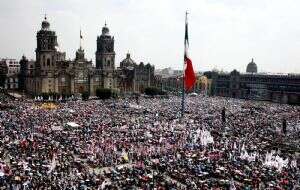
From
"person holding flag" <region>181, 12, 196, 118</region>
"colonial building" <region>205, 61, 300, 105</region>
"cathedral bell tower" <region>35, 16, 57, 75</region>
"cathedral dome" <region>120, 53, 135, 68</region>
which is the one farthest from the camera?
"cathedral dome" <region>120, 53, 135, 68</region>

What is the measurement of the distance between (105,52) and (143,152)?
77.5m

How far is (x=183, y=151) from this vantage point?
3931cm

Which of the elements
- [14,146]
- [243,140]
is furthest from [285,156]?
[14,146]

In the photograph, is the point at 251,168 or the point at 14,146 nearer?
the point at 251,168

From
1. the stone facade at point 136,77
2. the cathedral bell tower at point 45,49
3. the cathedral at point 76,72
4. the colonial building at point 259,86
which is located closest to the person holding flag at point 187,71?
the cathedral at point 76,72

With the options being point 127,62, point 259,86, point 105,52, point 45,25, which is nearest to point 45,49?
point 45,25

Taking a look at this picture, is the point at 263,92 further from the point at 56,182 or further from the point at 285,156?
the point at 56,182

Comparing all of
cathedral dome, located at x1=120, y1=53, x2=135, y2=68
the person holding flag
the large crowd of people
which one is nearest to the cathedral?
cathedral dome, located at x1=120, y1=53, x2=135, y2=68

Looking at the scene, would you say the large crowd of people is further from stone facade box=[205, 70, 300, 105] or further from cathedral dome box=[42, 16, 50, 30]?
stone facade box=[205, 70, 300, 105]

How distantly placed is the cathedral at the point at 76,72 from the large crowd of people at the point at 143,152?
38266 millimetres

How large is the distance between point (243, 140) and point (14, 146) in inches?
894

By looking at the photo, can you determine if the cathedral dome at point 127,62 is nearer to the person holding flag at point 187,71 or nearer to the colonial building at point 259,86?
the colonial building at point 259,86

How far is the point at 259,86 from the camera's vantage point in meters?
129

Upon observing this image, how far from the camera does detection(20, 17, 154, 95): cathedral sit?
3976 inches
